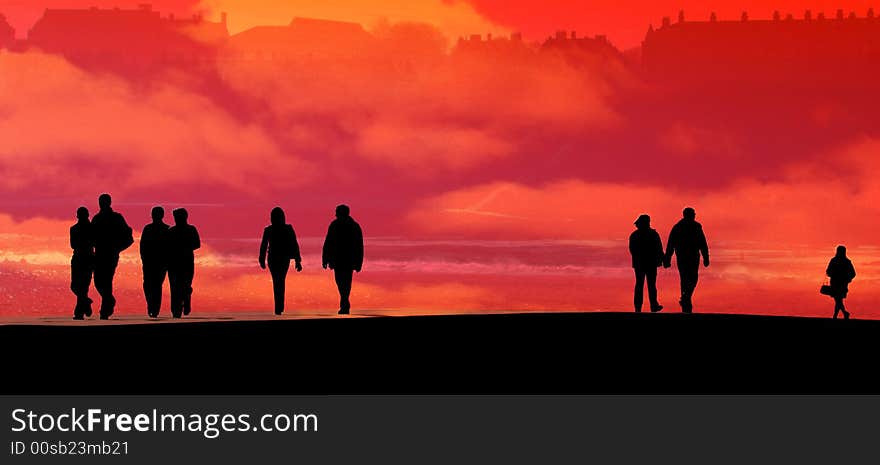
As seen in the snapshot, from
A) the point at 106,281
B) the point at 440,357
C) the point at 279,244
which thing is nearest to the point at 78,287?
the point at 106,281

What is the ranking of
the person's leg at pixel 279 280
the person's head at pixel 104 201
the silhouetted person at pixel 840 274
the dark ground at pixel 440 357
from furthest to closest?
1. the silhouetted person at pixel 840 274
2. the person's leg at pixel 279 280
3. the person's head at pixel 104 201
4. the dark ground at pixel 440 357

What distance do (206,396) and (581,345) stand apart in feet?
24.3

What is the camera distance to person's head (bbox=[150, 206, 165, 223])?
97.8ft

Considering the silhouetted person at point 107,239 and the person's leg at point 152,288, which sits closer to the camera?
the silhouetted person at point 107,239

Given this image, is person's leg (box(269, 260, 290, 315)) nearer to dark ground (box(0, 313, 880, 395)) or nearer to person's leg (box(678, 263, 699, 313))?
dark ground (box(0, 313, 880, 395))

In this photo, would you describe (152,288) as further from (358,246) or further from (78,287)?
(358,246)

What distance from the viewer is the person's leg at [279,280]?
101 ft

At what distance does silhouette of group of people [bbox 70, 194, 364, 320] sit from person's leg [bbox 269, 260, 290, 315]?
18mm

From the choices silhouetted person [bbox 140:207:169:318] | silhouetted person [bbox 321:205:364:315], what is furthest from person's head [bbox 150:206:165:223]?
silhouetted person [bbox 321:205:364:315]

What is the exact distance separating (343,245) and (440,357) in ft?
26.5

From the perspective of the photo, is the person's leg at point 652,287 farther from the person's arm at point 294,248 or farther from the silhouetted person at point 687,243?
the person's arm at point 294,248

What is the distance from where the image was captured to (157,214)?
29.8 metres

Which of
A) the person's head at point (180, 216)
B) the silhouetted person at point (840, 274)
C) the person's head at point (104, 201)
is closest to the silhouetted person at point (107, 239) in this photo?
the person's head at point (104, 201)

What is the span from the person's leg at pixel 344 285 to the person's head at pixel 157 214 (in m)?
3.52
